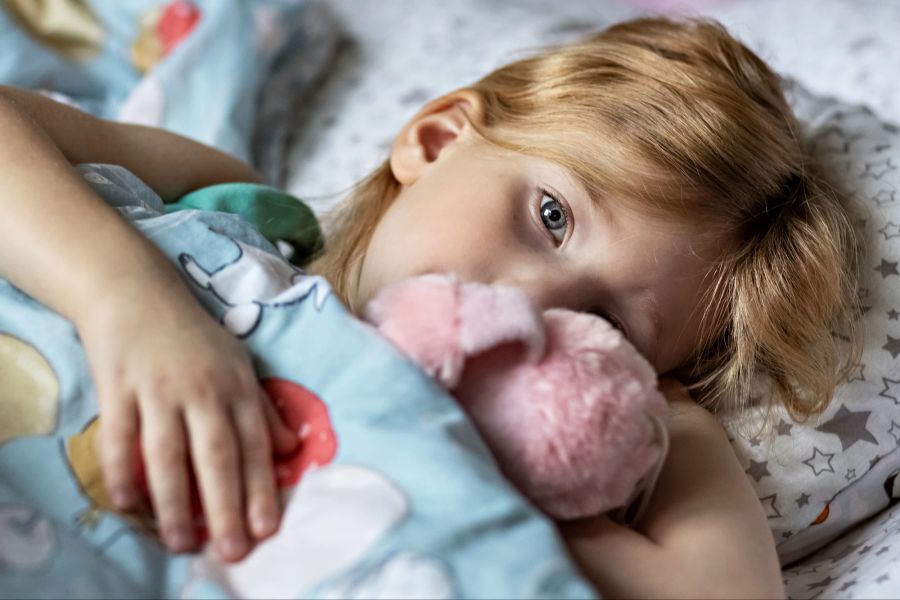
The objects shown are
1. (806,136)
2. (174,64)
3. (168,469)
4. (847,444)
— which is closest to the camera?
(168,469)

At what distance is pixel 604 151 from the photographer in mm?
884

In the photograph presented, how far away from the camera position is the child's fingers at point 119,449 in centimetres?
58

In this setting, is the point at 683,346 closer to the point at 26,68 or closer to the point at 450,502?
the point at 450,502

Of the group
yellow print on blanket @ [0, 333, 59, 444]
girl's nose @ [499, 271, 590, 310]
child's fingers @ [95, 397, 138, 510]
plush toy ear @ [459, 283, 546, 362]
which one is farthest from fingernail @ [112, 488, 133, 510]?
girl's nose @ [499, 271, 590, 310]

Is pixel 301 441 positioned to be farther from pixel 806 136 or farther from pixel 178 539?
pixel 806 136

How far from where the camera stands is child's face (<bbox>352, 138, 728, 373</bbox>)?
0.81 metres

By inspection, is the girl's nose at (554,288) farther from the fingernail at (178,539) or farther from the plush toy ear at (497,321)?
the fingernail at (178,539)

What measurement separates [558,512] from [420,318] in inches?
6.1

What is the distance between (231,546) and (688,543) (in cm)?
31

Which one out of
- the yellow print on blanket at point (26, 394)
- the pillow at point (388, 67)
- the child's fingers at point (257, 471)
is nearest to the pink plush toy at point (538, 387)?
the child's fingers at point (257, 471)

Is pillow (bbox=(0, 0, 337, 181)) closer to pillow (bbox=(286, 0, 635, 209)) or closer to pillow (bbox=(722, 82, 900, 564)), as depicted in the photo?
pillow (bbox=(286, 0, 635, 209))

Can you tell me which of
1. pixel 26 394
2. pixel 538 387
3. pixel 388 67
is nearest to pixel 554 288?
pixel 538 387

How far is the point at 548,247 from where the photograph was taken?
83 cm

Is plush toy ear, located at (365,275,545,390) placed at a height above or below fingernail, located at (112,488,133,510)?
above
